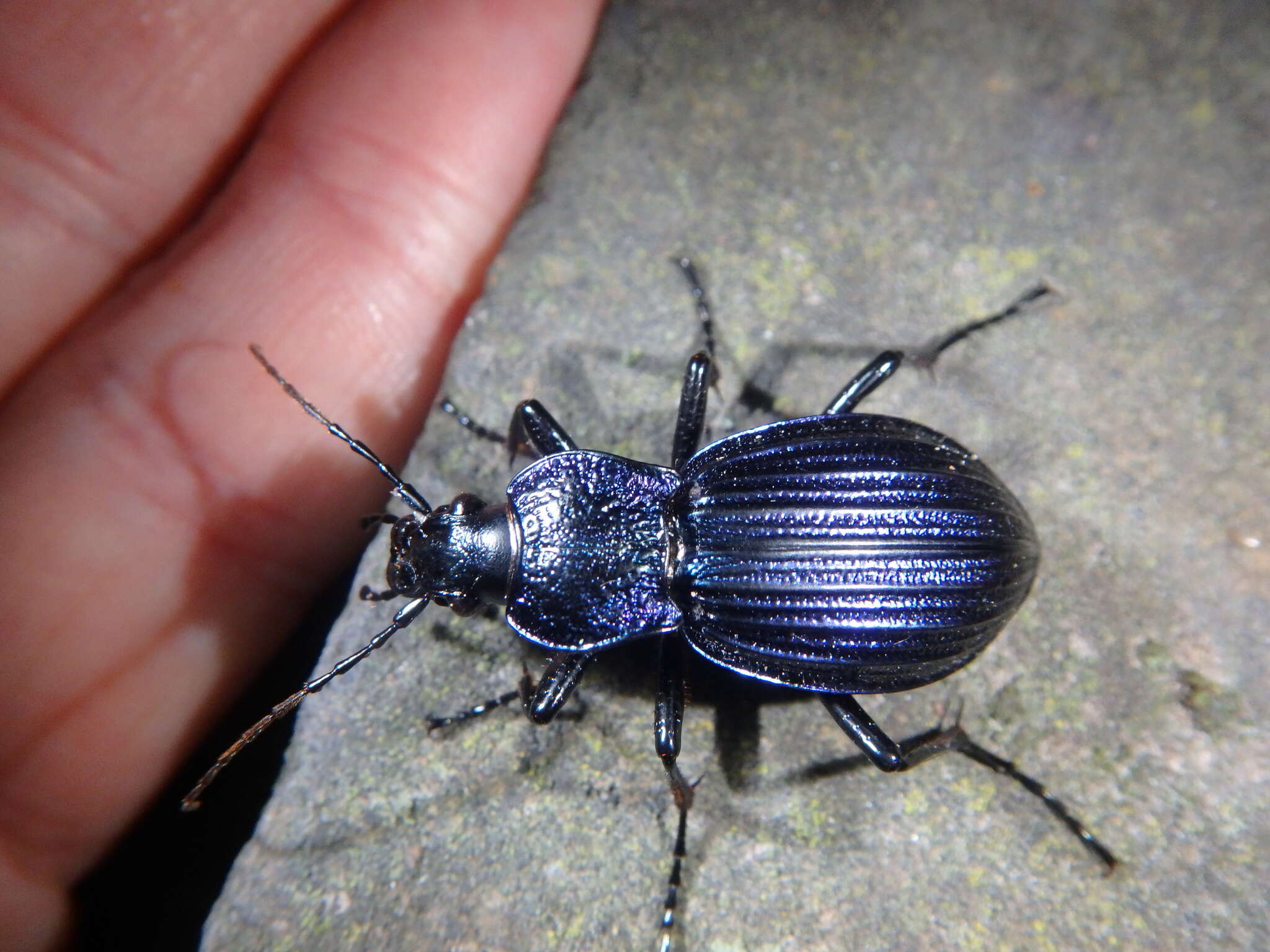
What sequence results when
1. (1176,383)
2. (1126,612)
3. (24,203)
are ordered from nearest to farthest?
(1126,612)
(1176,383)
(24,203)

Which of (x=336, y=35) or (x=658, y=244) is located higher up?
(x=336, y=35)

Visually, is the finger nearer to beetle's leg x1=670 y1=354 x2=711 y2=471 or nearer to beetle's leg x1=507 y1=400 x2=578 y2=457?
beetle's leg x1=507 y1=400 x2=578 y2=457

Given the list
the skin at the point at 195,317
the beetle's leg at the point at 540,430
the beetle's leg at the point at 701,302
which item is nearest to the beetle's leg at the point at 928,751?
the beetle's leg at the point at 540,430

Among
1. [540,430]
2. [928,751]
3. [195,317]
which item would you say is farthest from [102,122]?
[928,751]

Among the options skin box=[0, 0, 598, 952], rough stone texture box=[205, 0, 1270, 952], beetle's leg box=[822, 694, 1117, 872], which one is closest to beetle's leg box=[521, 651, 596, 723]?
rough stone texture box=[205, 0, 1270, 952]

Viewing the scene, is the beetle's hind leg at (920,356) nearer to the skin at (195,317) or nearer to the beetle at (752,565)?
the beetle at (752,565)

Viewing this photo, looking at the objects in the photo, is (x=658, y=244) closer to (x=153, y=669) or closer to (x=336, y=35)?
(x=336, y=35)

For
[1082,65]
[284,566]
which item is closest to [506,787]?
[284,566]
